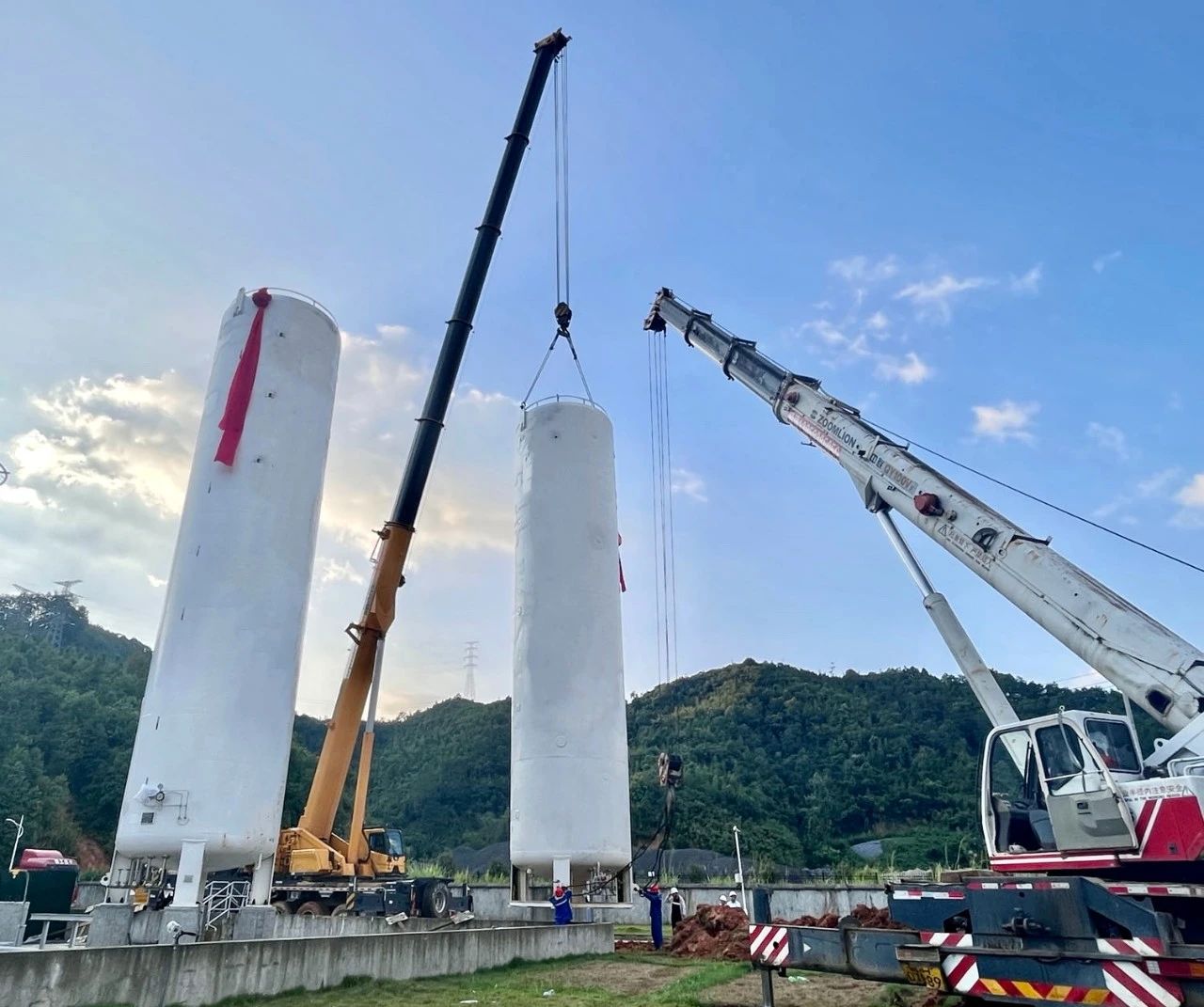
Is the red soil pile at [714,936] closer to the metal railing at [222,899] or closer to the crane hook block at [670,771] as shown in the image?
the crane hook block at [670,771]

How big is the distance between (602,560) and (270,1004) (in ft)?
41.0

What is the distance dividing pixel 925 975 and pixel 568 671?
12.0 meters

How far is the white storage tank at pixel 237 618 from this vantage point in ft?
50.9

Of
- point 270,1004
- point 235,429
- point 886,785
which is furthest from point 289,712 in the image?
point 886,785

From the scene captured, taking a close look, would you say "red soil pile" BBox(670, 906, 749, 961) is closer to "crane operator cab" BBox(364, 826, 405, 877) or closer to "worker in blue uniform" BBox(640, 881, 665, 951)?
"worker in blue uniform" BBox(640, 881, 665, 951)

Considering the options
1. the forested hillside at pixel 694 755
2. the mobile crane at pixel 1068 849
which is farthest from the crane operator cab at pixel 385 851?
the forested hillside at pixel 694 755

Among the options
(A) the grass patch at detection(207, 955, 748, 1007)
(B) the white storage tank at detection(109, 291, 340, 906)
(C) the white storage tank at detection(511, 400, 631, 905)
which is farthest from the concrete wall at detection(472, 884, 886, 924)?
(B) the white storage tank at detection(109, 291, 340, 906)

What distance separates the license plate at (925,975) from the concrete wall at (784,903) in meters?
10.4

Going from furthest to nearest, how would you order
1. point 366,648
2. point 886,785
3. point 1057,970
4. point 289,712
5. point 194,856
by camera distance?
point 886,785 < point 366,648 < point 289,712 < point 194,856 < point 1057,970

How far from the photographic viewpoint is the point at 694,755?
61531 mm

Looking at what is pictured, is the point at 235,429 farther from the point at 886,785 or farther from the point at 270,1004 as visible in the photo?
the point at 886,785

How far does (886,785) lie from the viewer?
57.8m

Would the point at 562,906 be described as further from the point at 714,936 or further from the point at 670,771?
the point at 670,771

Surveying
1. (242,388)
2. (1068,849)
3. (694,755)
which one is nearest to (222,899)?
(242,388)
